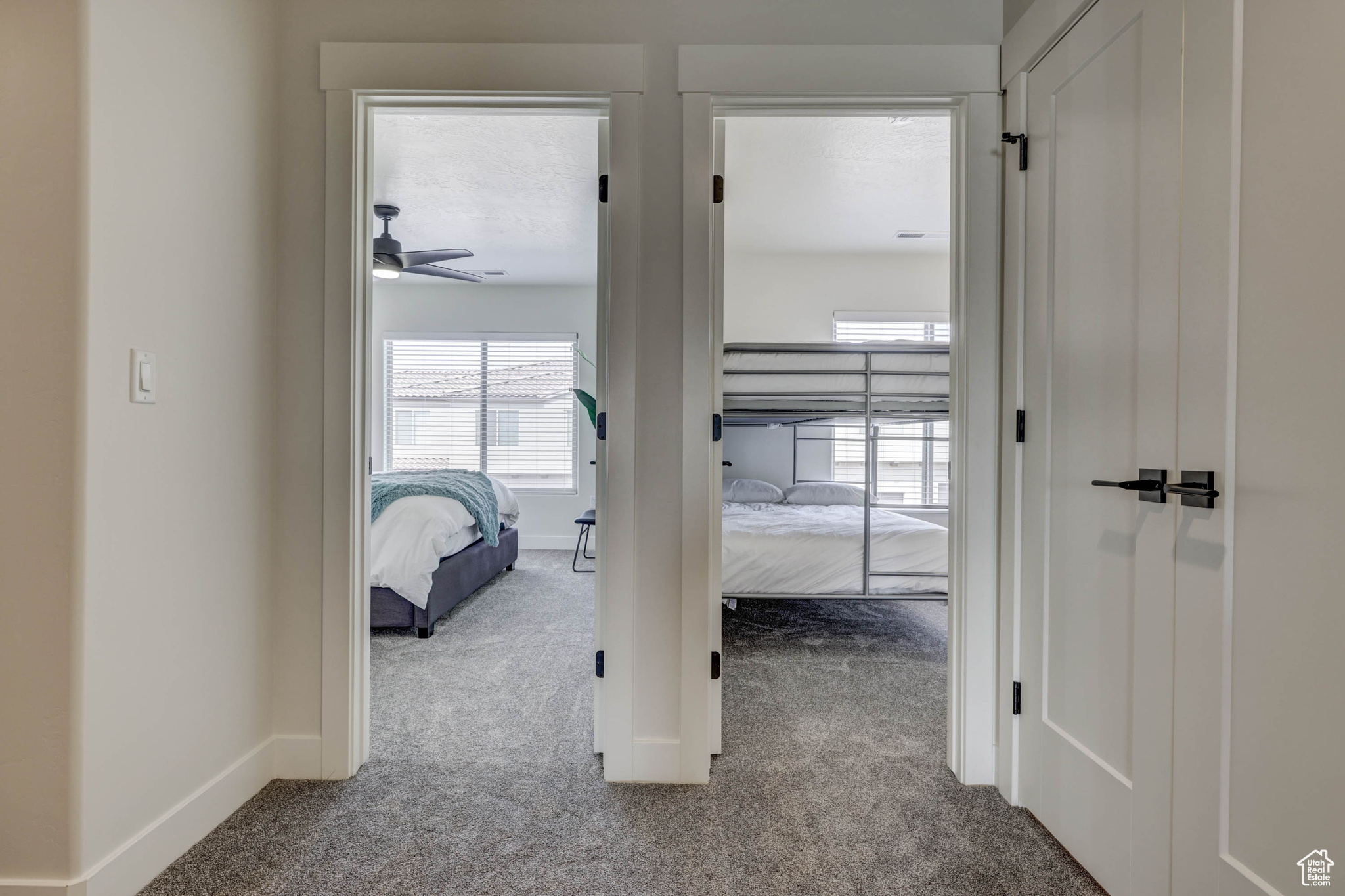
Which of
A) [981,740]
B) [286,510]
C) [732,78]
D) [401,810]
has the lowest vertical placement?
[401,810]

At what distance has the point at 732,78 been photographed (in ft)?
6.28

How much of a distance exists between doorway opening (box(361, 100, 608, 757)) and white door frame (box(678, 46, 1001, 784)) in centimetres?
28

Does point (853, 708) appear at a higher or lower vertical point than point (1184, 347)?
lower

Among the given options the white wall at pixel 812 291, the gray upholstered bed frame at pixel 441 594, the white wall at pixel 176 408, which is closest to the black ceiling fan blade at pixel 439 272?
the gray upholstered bed frame at pixel 441 594

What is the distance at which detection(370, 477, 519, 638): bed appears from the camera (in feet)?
11.1

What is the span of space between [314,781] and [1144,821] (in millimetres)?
2042

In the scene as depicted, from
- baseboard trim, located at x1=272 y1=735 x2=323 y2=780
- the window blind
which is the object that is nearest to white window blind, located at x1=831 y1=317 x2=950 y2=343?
the window blind

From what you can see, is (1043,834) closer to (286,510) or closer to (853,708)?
(853,708)

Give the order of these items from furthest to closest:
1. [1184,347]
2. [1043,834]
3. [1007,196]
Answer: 1. [1007,196]
2. [1043,834]
3. [1184,347]

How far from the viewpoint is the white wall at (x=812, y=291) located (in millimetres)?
5340

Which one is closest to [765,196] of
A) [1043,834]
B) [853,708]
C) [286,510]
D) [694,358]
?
[694,358]

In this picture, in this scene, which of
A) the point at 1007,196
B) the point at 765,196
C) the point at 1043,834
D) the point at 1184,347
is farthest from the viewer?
the point at 765,196

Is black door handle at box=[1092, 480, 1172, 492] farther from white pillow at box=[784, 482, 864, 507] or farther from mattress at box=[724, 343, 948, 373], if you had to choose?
white pillow at box=[784, 482, 864, 507]

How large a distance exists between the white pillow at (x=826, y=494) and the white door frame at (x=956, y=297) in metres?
2.48
